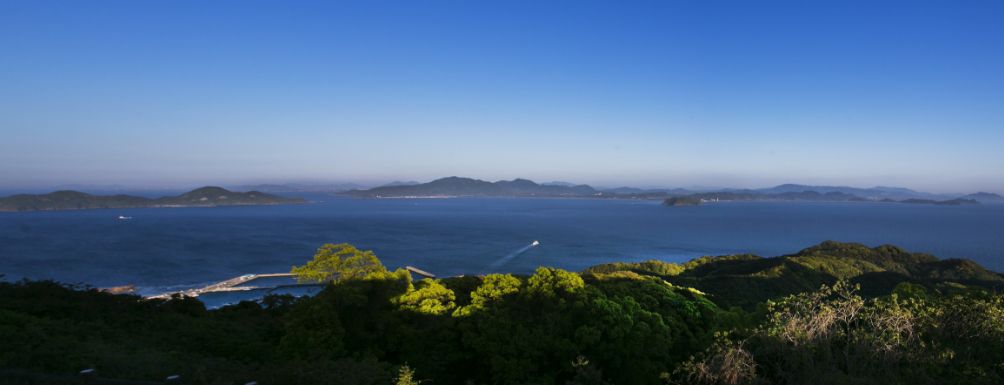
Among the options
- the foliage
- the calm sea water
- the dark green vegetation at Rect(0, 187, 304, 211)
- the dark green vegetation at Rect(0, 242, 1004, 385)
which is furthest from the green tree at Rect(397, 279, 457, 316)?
the dark green vegetation at Rect(0, 187, 304, 211)

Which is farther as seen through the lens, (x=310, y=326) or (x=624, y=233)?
(x=624, y=233)

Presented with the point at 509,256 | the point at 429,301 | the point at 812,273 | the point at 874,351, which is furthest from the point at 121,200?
the point at 874,351

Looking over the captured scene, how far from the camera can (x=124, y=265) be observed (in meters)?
56.5

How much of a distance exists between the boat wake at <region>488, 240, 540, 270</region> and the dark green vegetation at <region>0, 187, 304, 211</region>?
140 m

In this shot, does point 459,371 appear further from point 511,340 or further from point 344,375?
point 344,375

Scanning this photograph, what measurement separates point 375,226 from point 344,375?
98705 millimetres

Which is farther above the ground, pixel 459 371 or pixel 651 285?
pixel 651 285

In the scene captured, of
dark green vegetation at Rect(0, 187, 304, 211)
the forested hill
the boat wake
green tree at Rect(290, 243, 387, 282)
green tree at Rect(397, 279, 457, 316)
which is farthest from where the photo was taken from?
dark green vegetation at Rect(0, 187, 304, 211)

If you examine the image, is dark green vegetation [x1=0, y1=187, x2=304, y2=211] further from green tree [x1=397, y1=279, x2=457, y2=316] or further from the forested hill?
green tree [x1=397, y1=279, x2=457, y2=316]

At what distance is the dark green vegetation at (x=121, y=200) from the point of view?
443 ft

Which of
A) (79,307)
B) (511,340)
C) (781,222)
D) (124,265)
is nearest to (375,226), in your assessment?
(124,265)

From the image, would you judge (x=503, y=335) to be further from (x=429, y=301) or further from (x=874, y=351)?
(x=874, y=351)

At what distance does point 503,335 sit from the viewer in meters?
14.7

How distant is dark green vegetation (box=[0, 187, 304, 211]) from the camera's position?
443ft
